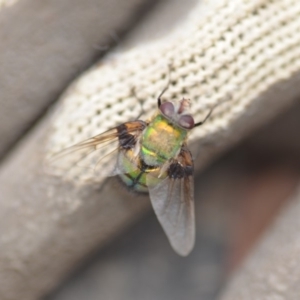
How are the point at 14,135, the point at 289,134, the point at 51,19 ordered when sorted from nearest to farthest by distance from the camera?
the point at 51,19 < the point at 14,135 < the point at 289,134

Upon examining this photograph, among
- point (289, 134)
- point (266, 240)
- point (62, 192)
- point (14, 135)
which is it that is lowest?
point (266, 240)

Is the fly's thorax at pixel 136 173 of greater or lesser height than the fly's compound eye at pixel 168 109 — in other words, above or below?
below

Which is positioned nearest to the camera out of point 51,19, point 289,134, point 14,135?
point 51,19

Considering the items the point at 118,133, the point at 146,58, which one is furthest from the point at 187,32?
the point at 118,133

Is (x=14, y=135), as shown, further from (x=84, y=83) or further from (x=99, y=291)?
(x=99, y=291)

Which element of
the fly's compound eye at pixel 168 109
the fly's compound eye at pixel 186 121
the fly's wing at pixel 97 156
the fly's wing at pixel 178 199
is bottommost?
the fly's wing at pixel 178 199

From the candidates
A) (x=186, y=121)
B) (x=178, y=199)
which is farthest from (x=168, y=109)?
(x=178, y=199)
